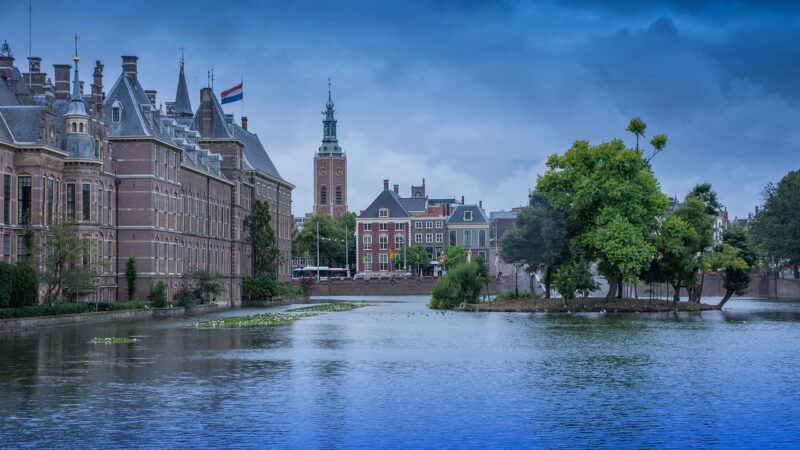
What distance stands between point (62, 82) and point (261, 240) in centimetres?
4144

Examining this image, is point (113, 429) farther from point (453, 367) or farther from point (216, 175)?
point (216, 175)

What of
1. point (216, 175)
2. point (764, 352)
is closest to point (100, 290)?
point (216, 175)

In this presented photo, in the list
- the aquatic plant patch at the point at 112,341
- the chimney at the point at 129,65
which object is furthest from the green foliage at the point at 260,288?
the aquatic plant patch at the point at 112,341

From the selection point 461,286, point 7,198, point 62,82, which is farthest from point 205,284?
point 7,198

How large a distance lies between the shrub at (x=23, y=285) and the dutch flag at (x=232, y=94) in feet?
171

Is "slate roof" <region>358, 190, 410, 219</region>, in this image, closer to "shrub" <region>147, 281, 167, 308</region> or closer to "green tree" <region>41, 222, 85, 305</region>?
"shrub" <region>147, 281, 167, 308</region>

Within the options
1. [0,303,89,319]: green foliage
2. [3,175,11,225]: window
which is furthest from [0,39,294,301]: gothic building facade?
[0,303,89,319]: green foliage

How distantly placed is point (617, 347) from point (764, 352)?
19.2ft

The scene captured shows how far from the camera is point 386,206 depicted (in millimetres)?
193375

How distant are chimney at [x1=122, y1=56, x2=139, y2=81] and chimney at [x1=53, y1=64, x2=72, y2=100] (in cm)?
1072

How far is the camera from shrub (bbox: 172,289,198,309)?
3664 inches

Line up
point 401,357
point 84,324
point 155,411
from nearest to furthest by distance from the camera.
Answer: point 155,411 < point 401,357 < point 84,324

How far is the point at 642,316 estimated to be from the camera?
264 ft

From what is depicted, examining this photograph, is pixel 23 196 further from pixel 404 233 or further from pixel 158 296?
pixel 404 233
